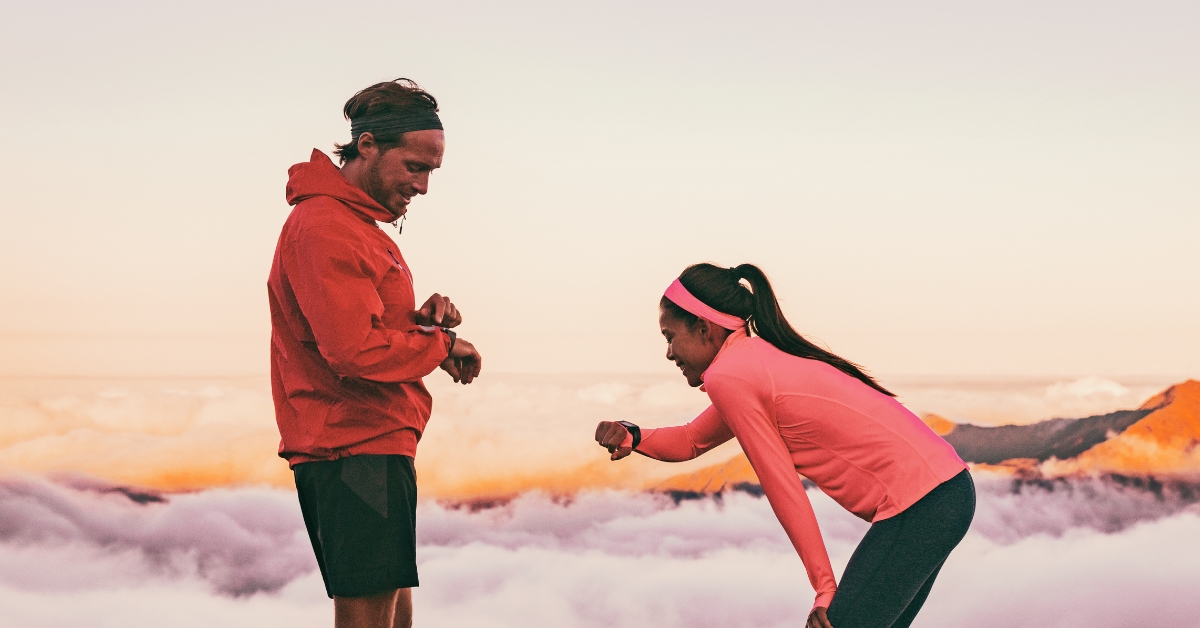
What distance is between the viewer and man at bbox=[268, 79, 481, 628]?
258 centimetres

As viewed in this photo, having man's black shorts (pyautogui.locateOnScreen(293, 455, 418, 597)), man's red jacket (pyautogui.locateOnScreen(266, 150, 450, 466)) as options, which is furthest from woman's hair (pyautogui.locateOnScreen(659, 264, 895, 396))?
man's black shorts (pyautogui.locateOnScreen(293, 455, 418, 597))

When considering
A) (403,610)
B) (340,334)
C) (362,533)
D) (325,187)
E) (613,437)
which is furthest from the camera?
(613,437)

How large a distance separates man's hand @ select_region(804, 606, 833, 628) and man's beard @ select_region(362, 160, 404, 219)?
5.46ft

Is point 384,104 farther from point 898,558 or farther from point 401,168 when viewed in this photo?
point 898,558

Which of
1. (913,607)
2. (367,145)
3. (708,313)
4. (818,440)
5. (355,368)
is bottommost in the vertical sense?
(913,607)

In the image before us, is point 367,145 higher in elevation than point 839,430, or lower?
higher

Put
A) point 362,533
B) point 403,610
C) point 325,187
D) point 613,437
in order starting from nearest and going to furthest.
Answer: point 362,533 < point 325,187 < point 403,610 < point 613,437

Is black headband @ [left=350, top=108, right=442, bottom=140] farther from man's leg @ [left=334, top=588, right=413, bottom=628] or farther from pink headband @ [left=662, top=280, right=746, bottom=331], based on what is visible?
man's leg @ [left=334, top=588, right=413, bottom=628]

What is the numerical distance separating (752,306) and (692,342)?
212 millimetres

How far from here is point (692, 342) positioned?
3031 millimetres

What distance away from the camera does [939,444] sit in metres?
2.84

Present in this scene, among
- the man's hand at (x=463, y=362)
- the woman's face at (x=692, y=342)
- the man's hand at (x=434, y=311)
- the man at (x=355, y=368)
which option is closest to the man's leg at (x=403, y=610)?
the man at (x=355, y=368)

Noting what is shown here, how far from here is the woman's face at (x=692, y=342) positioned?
3.01 metres

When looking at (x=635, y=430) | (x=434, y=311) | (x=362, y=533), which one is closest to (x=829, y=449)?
(x=635, y=430)
